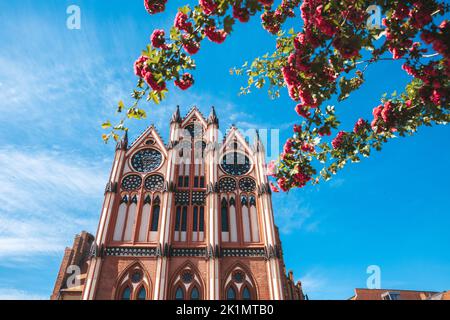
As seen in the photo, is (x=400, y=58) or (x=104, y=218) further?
(x=104, y=218)

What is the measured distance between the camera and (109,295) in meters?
19.9

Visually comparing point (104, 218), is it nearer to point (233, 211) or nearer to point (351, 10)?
point (233, 211)

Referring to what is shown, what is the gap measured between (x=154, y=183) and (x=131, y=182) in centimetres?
187

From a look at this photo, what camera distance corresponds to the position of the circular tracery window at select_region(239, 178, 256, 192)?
2562 centimetres

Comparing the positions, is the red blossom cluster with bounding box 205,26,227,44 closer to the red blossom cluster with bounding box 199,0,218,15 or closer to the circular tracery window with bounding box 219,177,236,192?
the red blossom cluster with bounding box 199,0,218,15

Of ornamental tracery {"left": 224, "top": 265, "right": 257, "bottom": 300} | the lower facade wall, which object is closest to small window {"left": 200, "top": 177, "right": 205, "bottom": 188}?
the lower facade wall

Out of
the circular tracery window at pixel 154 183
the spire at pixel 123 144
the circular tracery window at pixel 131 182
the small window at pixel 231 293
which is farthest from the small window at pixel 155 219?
the small window at pixel 231 293

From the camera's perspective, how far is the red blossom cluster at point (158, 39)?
5043 millimetres

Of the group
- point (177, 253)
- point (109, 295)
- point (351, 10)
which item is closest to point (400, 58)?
point (351, 10)

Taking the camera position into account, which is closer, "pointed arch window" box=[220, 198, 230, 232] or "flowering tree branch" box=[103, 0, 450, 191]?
"flowering tree branch" box=[103, 0, 450, 191]

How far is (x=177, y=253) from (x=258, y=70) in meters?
17.6

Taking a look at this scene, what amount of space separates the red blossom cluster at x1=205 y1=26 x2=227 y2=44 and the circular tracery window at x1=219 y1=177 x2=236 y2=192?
20.6 metres

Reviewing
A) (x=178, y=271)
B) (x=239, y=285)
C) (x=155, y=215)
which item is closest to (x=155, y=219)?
(x=155, y=215)
